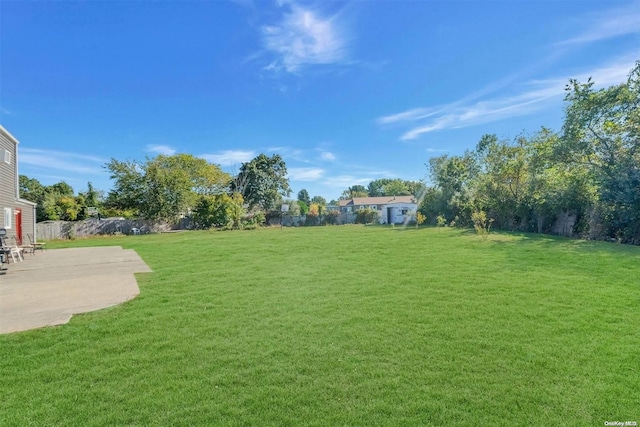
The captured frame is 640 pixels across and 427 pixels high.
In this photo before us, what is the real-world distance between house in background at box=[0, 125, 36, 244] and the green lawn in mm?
10543

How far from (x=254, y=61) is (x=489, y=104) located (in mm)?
9855

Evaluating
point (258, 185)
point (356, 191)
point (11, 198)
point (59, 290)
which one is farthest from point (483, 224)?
point (356, 191)

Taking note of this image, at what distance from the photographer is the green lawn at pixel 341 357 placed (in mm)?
2074

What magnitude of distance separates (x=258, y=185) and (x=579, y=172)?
83.3 feet

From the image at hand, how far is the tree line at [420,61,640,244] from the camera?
40.0ft

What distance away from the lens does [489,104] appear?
13.3 m

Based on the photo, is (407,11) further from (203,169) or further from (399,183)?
(399,183)

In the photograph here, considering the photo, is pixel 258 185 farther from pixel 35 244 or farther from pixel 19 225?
pixel 35 244

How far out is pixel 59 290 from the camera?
217 inches

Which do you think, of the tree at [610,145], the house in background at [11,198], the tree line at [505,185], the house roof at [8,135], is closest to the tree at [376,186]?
the tree line at [505,185]

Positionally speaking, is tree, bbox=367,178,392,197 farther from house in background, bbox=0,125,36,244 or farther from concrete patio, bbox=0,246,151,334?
concrete patio, bbox=0,246,151,334

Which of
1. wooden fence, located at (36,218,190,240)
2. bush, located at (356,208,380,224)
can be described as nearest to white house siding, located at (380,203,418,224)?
bush, located at (356,208,380,224)

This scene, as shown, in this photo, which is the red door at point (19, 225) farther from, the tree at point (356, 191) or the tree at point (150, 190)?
the tree at point (356, 191)

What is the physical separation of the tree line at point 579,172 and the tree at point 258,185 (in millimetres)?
19406
